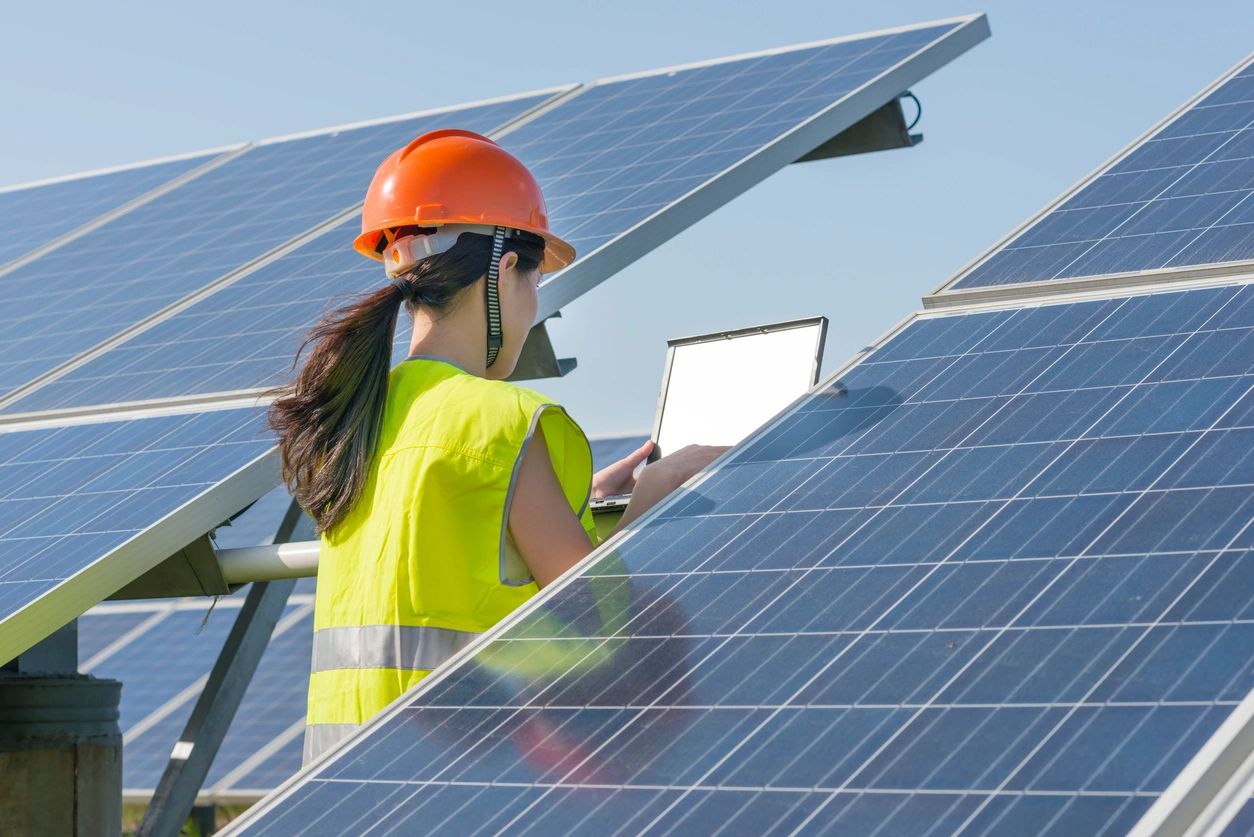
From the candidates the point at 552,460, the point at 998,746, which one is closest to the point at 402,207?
→ the point at 552,460

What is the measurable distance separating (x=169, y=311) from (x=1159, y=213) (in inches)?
188

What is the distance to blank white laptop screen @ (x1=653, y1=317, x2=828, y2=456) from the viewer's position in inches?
208

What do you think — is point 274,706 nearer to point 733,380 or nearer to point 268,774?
point 268,774

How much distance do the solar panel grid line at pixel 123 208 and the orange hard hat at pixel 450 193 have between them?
660 centimetres

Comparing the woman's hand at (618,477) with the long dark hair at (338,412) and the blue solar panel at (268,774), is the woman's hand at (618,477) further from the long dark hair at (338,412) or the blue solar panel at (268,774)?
the blue solar panel at (268,774)

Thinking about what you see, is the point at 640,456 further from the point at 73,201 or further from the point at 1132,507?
the point at 73,201

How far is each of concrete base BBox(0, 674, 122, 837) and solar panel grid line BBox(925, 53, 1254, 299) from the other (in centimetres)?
384

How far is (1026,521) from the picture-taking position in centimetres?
352

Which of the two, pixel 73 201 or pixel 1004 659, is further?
pixel 73 201

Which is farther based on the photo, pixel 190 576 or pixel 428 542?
pixel 190 576

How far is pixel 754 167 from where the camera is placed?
24.9 feet

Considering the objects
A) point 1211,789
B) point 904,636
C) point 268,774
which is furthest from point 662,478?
point 268,774

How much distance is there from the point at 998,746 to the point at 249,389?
459 cm

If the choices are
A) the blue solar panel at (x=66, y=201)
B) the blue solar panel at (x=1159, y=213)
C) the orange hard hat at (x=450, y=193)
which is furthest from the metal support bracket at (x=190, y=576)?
the blue solar panel at (x=66, y=201)
